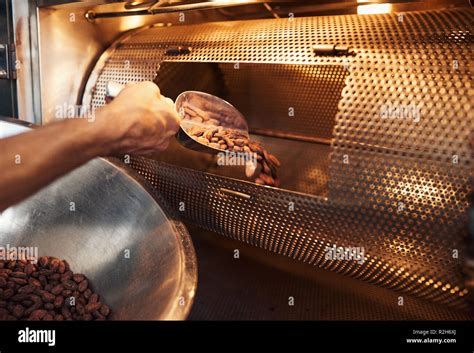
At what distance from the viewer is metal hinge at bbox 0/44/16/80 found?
1.59 metres

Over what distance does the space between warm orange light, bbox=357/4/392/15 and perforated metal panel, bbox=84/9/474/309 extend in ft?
0.77

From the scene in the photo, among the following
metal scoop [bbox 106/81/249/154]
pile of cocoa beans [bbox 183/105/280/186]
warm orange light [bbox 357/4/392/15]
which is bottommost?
pile of cocoa beans [bbox 183/105/280/186]

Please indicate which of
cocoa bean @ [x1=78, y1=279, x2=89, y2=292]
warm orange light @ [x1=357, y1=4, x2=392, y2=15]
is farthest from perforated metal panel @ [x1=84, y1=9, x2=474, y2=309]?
cocoa bean @ [x1=78, y1=279, x2=89, y2=292]

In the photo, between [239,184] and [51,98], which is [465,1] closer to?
[239,184]

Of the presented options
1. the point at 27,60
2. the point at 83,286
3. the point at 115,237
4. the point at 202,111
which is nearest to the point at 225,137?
the point at 202,111

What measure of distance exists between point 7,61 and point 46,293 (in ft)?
3.32

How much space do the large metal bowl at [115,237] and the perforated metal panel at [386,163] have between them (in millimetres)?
247

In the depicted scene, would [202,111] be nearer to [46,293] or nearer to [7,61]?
[46,293]

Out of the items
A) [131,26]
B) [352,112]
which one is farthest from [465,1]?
[131,26]

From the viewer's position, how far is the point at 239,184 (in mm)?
1069

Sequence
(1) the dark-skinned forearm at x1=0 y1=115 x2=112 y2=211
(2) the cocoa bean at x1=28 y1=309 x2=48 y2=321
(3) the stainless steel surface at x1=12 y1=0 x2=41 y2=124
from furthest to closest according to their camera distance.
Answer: (3) the stainless steel surface at x1=12 y1=0 x2=41 y2=124 < (2) the cocoa bean at x1=28 y1=309 x2=48 y2=321 < (1) the dark-skinned forearm at x1=0 y1=115 x2=112 y2=211

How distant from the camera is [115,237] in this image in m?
Answer: 1.00

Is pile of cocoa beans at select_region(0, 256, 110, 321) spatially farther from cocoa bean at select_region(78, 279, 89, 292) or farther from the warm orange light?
the warm orange light

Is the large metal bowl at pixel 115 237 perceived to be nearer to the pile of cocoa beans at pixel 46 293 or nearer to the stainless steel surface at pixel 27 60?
the pile of cocoa beans at pixel 46 293
